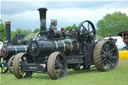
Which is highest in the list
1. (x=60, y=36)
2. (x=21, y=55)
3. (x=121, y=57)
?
(x=60, y=36)

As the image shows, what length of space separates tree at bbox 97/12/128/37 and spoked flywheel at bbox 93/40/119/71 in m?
49.0

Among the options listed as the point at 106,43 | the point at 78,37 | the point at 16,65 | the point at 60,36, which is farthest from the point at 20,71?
the point at 106,43

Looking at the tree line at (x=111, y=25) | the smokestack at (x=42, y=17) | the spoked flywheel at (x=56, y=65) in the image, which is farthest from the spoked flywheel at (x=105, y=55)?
the tree line at (x=111, y=25)

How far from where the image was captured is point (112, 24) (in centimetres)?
6431

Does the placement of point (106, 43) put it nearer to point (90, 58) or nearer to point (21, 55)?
point (90, 58)

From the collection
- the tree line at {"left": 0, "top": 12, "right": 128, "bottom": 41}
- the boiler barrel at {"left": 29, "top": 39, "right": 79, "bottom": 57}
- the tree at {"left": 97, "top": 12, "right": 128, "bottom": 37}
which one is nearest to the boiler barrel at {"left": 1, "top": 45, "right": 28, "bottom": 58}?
the boiler barrel at {"left": 29, "top": 39, "right": 79, "bottom": 57}

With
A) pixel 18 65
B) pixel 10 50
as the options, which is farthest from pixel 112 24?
pixel 18 65

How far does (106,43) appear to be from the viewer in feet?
37.2

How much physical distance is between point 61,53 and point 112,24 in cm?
5663

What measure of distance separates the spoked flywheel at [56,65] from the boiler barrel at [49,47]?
0.55 meters

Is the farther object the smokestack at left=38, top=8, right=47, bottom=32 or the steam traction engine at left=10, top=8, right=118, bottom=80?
the smokestack at left=38, top=8, right=47, bottom=32

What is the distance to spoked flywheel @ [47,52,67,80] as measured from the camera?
8500 millimetres

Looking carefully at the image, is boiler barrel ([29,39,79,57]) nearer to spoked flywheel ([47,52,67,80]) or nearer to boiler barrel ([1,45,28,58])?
spoked flywheel ([47,52,67,80])

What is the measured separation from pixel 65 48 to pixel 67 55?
0.46 metres
